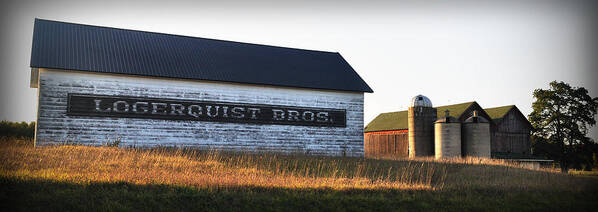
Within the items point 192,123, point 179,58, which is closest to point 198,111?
point 192,123

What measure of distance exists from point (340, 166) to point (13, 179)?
12.2 metres

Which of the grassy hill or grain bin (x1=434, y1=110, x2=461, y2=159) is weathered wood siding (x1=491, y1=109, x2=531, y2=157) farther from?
the grassy hill

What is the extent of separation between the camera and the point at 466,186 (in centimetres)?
1555

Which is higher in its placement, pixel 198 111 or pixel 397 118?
pixel 397 118

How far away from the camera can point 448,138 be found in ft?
95.2

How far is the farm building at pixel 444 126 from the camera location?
29406 mm

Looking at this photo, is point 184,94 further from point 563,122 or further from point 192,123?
point 563,122

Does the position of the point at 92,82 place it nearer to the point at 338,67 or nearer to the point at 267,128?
the point at 267,128

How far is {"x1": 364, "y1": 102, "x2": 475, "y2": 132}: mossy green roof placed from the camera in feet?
129

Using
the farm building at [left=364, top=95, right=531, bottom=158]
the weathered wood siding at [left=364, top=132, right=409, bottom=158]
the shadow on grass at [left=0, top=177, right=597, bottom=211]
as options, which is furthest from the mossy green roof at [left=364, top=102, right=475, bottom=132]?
the shadow on grass at [left=0, top=177, right=597, bottom=211]

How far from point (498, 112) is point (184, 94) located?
27022 mm

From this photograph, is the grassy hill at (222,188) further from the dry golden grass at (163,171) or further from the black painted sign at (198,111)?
the black painted sign at (198,111)

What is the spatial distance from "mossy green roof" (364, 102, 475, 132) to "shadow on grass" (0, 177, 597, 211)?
83.3 ft

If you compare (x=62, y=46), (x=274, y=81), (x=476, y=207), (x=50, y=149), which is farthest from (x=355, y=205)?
(x=62, y=46)
